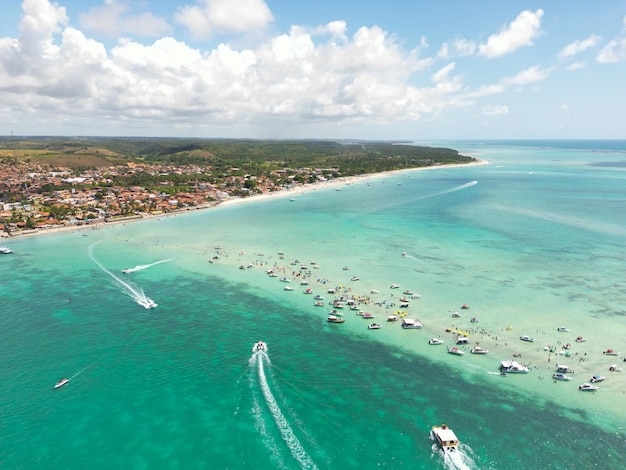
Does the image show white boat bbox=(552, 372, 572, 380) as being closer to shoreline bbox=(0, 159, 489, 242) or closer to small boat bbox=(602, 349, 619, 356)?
small boat bbox=(602, 349, 619, 356)

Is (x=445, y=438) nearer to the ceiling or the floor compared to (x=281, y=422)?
nearer to the ceiling

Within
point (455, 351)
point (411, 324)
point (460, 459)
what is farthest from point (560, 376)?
point (460, 459)

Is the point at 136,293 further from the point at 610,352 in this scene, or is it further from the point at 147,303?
the point at 610,352

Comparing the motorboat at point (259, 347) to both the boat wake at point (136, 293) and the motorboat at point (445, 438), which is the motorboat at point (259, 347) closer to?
the motorboat at point (445, 438)

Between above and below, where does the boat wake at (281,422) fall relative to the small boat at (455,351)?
below

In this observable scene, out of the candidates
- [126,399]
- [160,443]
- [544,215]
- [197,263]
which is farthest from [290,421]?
[544,215]

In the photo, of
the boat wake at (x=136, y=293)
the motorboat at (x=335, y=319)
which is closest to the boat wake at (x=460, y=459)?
the motorboat at (x=335, y=319)
